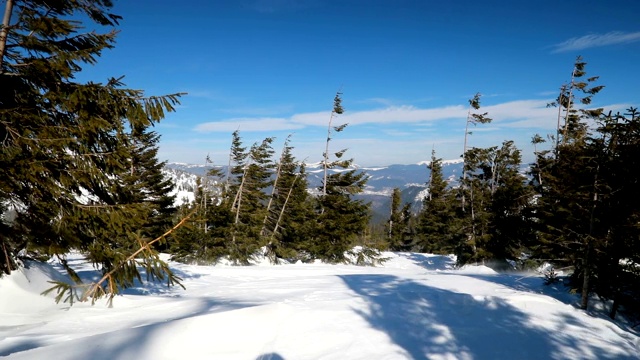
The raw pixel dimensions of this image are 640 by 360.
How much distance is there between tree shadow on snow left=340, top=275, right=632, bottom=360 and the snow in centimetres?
2

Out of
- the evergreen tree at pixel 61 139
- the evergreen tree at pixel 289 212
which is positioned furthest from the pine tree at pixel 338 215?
the evergreen tree at pixel 61 139

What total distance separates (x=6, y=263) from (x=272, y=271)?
9636mm

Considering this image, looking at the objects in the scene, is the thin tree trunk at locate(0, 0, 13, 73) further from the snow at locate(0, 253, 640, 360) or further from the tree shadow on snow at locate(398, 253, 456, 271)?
the tree shadow on snow at locate(398, 253, 456, 271)

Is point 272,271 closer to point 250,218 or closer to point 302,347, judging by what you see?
point 302,347

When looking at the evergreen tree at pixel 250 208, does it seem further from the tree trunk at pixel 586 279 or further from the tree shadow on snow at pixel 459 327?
the tree trunk at pixel 586 279

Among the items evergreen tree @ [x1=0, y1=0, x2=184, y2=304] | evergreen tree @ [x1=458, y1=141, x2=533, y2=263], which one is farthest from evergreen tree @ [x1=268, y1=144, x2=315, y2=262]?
evergreen tree @ [x1=0, y1=0, x2=184, y2=304]

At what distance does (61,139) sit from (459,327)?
834 cm

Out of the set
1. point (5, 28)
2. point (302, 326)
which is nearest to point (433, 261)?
point (302, 326)

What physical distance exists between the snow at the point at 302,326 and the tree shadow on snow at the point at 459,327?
0.08ft

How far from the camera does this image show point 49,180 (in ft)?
17.6

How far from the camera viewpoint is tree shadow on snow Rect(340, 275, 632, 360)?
6.29 meters

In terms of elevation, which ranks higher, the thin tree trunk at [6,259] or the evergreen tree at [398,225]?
the thin tree trunk at [6,259]

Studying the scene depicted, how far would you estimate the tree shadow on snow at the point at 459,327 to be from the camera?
6289mm

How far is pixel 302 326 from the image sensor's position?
649 centimetres
